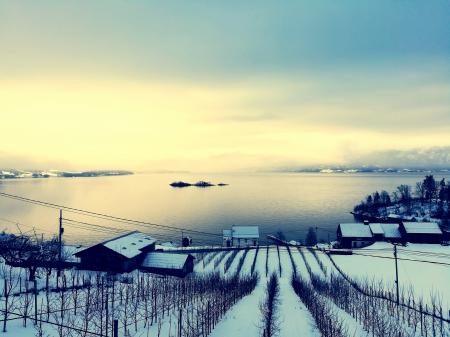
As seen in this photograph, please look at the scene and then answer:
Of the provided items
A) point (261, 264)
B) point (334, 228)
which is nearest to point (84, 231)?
point (261, 264)

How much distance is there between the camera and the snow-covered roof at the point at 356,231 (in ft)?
232

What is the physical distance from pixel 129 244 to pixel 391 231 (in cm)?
5932

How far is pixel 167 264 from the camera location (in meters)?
44.9

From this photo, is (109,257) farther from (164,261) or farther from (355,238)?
(355,238)

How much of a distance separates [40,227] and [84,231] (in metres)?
12.8

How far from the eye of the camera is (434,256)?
57.6 metres

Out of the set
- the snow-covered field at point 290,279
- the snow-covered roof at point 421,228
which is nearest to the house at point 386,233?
the snow-covered roof at point 421,228

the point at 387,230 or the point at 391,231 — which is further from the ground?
the point at 387,230

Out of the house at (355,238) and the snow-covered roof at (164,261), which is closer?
the snow-covered roof at (164,261)

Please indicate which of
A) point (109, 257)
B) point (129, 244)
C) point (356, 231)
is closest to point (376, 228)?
point (356, 231)

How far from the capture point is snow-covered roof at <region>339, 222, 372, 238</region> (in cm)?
7069

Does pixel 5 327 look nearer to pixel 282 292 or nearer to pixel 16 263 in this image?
pixel 16 263

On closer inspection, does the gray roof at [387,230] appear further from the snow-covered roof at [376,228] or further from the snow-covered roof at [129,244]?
the snow-covered roof at [129,244]

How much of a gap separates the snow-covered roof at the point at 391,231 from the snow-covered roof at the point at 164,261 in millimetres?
50296
